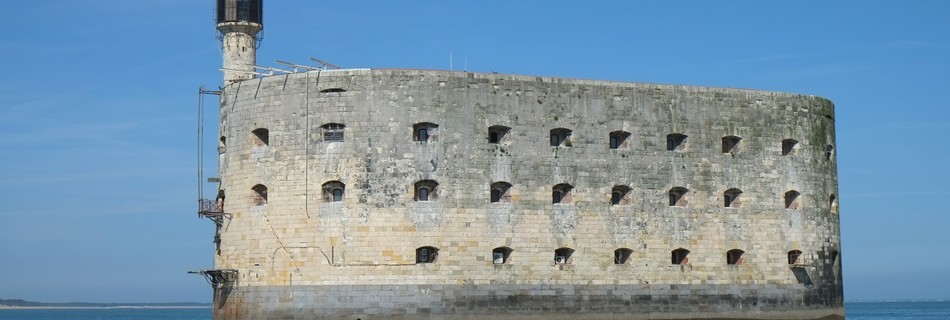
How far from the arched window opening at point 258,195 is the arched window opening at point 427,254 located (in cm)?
476

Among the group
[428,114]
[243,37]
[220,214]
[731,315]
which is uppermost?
[243,37]

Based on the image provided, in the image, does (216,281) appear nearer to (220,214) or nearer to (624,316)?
(220,214)

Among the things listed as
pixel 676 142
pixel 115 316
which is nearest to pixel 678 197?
pixel 676 142

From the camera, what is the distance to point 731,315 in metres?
43.8

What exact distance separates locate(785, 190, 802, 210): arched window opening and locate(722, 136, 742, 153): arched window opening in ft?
8.24

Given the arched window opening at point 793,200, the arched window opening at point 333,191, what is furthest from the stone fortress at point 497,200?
the arched window opening at point 793,200

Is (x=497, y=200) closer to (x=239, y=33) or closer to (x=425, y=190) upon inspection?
(x=425, y=190)

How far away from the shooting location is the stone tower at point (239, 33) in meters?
44.9

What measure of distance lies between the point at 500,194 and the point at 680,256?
6.33 m

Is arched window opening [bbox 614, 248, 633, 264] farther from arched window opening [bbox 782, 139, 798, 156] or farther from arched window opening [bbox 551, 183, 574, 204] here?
arched window opening [bbox 782, 139, 798, 156]

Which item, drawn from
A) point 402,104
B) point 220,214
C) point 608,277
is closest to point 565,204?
point 608,277

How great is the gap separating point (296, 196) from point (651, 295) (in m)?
10.9

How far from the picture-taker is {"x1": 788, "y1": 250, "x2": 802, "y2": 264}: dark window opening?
4503 centimetres

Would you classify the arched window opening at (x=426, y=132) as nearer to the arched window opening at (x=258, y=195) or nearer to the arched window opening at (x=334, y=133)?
the arched window opening at (x=334, y=133)
